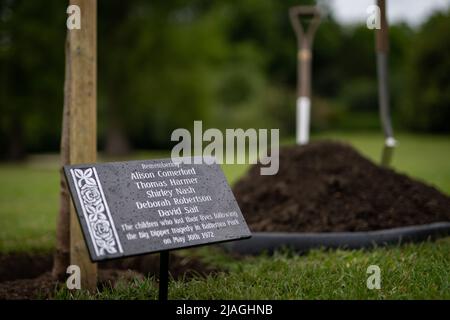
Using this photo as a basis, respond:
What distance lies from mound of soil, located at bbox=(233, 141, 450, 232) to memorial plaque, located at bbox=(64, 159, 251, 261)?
70.7 inches

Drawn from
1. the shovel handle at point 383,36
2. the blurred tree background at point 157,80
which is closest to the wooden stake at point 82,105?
the shovel handle at point 383,36

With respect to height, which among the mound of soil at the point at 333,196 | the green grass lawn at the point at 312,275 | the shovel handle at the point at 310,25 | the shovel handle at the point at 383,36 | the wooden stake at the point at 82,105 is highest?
the shovel handle at the point at 310,25

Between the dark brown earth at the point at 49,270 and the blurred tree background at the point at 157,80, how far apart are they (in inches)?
627

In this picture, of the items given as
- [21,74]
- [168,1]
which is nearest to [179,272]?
[21,74]

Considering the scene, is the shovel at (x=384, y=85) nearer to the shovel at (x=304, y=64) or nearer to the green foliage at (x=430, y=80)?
the shovel at (x=304, y=64)

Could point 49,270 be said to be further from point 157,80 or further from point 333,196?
point 157,80

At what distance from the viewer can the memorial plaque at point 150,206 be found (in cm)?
326

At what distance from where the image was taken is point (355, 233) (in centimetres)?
497

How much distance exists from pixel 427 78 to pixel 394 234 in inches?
939

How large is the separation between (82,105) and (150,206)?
1238 millimetres

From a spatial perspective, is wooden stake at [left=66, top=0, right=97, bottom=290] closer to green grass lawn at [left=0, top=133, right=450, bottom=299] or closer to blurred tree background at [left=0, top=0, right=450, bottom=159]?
green grass lawn at [left=0, top=133, right=450, bottom=299]

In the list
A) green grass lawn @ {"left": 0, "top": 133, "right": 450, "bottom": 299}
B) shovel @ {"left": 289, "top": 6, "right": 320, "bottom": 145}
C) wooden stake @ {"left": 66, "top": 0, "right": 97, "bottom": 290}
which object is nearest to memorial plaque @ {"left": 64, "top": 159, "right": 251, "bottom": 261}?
green grass lawn @ {"left": 0, "top": 133, "right": 450, "bottom": 299}

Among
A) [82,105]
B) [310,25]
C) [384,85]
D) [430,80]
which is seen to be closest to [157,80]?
[430,80]
